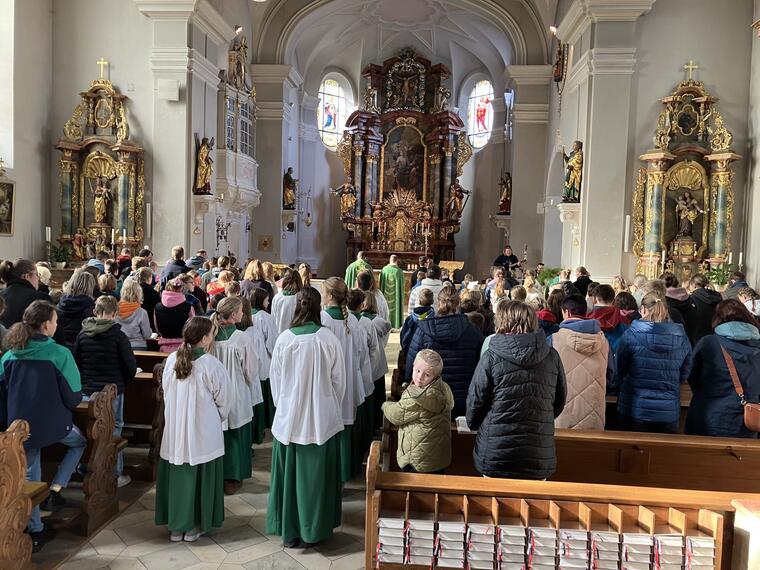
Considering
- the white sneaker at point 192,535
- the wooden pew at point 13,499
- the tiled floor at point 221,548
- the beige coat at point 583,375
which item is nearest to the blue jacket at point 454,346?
the beige coat at point 583,375

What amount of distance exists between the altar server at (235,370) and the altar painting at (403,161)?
63.1 ft

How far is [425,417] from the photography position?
3.86 m

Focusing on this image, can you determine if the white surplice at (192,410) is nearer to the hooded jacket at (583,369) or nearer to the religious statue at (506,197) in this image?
the hooded jacket at (583,369)

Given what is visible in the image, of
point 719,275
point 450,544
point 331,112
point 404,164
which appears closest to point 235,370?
point 450,544

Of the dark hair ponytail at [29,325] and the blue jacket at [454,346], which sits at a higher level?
the dark hair ponytail at [29,325]

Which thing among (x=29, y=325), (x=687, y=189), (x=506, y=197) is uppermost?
(x=506, y=197)

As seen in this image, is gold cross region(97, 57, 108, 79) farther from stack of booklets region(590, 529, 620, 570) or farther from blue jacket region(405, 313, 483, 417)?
stack of booklets region(590, 529, 620, 570)

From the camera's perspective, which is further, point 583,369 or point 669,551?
point 583,369

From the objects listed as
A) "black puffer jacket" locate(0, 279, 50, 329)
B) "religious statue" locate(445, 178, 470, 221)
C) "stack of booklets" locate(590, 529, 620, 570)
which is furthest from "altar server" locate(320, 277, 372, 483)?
"religious statue" locate(445, 178, 470, 221)

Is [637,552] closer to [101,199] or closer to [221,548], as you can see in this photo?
[221,548]

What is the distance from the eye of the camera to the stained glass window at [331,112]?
24594 millimetres

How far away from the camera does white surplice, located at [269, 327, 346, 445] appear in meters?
4.22

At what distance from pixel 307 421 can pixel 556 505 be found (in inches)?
65.5

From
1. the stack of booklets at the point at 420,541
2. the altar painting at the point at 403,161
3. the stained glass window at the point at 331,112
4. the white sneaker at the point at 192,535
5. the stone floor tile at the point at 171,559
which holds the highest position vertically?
the stained glass window at the point at 331,112
